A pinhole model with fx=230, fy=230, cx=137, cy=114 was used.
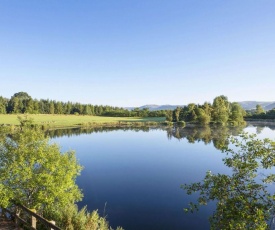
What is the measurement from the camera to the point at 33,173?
1600 centimetres

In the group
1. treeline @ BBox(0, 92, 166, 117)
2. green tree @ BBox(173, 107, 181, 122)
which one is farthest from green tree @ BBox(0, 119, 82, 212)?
green tree @ BBox(173, 107, 181, 122)

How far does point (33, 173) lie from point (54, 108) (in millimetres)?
154671

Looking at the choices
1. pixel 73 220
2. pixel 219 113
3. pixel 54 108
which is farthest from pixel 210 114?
pixel 73 220

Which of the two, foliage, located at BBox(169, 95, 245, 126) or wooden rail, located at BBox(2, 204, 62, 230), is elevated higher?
foliage, located at BBox(169, 95, 245, 126)

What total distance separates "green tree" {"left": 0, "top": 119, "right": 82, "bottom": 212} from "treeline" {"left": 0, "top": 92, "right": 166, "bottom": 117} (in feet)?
377

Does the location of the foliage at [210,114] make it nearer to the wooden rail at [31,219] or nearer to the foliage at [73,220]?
the foliage at [73,220]

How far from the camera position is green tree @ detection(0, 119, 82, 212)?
15.4 meters

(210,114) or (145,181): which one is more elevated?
(210,114)

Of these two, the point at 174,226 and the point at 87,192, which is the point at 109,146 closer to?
the point at 87,192

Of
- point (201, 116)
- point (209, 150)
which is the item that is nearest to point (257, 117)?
point (201, 116)

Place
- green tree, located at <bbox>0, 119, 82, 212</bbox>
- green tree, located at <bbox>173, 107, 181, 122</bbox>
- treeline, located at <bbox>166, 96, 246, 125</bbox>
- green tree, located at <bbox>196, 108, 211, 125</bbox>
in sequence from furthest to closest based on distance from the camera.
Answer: green tree, located at <bbox>173, 107, 181, 122</bbox>
treeline, located at <bbox>166, 96, 246, 125</bbox>
green tree, located at <bbox>196, 108, 211, 125</bbox>
green tree, located at <bbox>0, 119, 82, 212</bbox>

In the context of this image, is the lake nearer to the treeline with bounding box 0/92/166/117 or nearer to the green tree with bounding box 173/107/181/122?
the green tree with bounding box 173/107/181/122

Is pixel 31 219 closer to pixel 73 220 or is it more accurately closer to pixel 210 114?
pixel 73 220

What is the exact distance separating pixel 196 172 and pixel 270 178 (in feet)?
103
